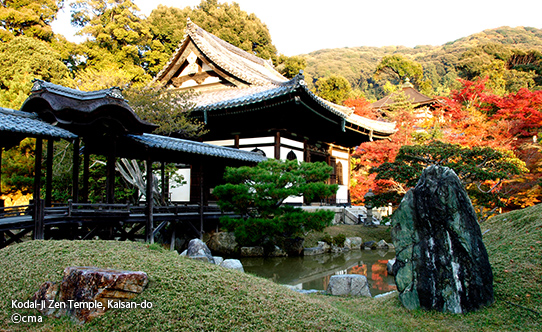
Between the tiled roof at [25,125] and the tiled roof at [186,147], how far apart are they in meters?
2.26

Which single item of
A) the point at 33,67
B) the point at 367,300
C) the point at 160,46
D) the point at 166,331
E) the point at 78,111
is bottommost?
the point at 367,300

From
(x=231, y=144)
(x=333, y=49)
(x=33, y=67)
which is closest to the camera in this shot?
(x=231, y=144)

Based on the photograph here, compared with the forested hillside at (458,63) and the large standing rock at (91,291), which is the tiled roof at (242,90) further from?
the forested hillside at (458,63)

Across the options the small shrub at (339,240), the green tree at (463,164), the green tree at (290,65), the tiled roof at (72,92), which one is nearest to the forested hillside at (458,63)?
the green tree at (290,65)

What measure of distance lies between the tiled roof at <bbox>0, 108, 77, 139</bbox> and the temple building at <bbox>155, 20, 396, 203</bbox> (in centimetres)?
713

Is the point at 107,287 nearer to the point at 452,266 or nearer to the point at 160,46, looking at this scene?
the point at 452,266

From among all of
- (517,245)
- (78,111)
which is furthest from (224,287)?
(78,111)

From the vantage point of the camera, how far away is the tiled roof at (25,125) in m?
7.09

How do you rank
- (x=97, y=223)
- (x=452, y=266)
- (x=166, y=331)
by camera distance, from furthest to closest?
(x=97, y=223)
(x=452, y=266)
(x=166, y=331)

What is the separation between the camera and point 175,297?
166 inches

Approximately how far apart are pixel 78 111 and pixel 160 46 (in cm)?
2070

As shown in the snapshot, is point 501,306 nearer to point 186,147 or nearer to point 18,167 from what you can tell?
point 186,147

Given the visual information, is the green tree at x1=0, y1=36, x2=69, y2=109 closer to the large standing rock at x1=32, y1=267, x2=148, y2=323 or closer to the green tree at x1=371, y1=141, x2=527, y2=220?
the green tree at x1=371, y1=141, x2=527, y2=220

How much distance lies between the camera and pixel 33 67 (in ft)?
65.0
